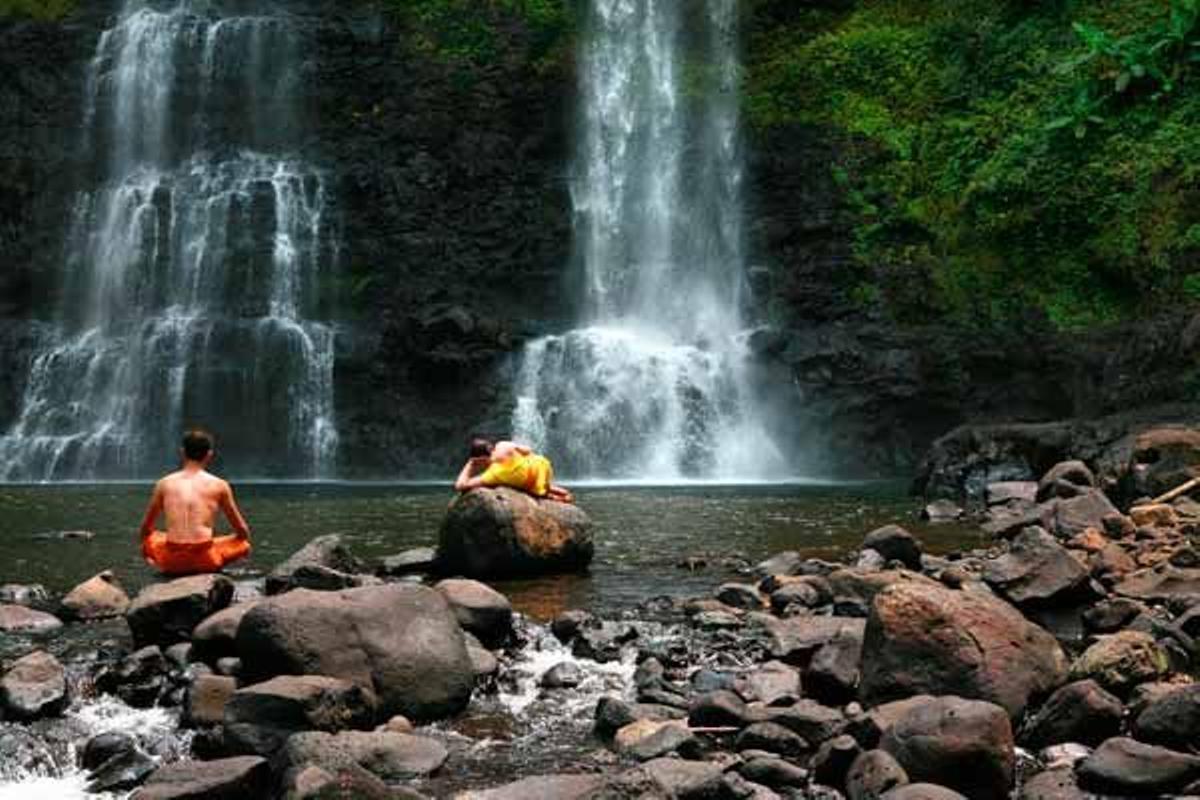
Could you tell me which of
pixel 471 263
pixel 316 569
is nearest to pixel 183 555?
pixel 316 569

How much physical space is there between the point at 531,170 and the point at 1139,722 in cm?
3501

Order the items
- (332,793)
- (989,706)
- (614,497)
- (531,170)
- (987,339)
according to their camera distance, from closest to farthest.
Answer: (332,793) → (989,706) → (614,497) → (987,339) → (531,170)

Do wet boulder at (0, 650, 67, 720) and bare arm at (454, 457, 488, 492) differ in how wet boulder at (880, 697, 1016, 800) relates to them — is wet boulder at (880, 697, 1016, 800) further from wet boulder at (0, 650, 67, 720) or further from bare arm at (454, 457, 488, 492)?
bare arm at (454, 457, 488, 492)

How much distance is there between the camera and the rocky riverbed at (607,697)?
5488mm

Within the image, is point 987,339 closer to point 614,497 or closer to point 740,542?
point 614,497

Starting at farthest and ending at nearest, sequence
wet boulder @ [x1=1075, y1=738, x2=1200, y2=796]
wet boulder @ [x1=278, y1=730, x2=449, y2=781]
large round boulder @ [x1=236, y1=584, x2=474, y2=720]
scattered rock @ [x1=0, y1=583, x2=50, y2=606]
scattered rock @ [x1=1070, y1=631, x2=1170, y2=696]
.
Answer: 1. scattered rock @ [x1=0, y1=583, x2=50, y2=606]
2. large round boulder @ [x1=236, y1=584, x2=474, y2=720]
3. scattered rock @ [x1=1070, y1=631, x2=1170, y2=696]
4. wet boulder @ [x1=278, y1=730, x2=449, y2=781]
5. wet boulder @ [x1=1075, y1=738, x2=1200, y2=796]

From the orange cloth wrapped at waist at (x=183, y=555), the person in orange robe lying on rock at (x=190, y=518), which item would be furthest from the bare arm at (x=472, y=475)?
the orange cloth wrapped at waist at (x=183, y=555)

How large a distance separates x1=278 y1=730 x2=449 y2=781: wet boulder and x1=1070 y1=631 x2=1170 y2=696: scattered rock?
12.0 ft

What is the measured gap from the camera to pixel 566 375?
3312 centimetres

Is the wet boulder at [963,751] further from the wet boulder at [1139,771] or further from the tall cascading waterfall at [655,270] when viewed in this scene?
the tall cascading waterfall at [655,270]

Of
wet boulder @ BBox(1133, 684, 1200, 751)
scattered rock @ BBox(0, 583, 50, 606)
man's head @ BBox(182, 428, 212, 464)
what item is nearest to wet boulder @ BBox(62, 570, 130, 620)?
scattered rock @ BBox(0, 583, 50, 606)

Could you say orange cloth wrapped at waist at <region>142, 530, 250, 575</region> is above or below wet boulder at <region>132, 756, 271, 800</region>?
above

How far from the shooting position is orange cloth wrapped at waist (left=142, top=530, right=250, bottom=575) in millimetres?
9273

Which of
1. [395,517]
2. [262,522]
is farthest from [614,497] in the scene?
[262,522]
